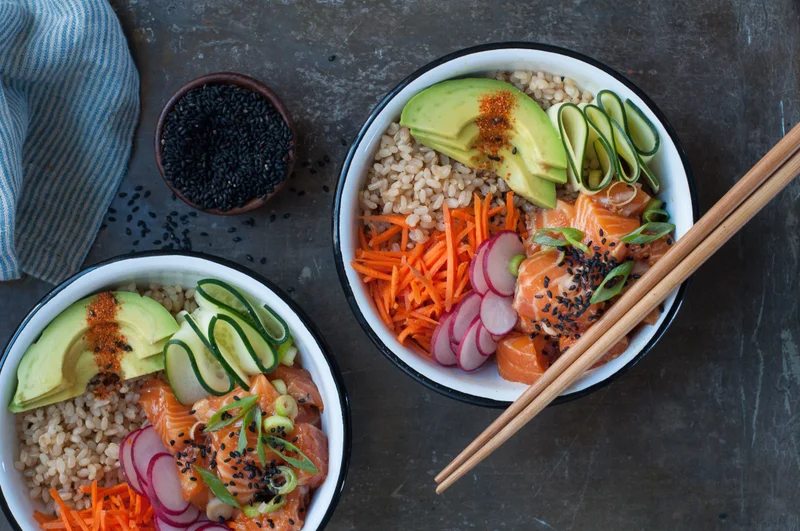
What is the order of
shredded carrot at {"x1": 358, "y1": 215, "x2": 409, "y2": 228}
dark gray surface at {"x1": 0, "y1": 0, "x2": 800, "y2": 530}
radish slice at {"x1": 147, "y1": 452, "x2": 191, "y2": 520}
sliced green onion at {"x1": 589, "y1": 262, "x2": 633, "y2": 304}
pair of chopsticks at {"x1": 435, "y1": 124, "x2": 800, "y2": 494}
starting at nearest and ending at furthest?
pair of chopsticks at {"x1": 435, "y1": 124, "x2": 800, "y2": 494} → sliced green onion at {"x1": 589, "y1": 262, "x2": 633, "y2": 304} → radish slice at {"x1": 147, "y1": 452, "x2": 191, "y2": 520} → shredded carrot at {"x1": 358, "y1": 215, "x2": 409, "y2": 228} → dark gray surface at {"x1": 0, "y1": 0, "x2": 800, "y2": 530}

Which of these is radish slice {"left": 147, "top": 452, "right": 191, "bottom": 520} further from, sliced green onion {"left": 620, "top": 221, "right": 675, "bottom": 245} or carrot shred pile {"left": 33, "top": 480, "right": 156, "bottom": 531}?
sliced green onion {"left": 620, "top": 221, "right": 675, "bottom": 245}

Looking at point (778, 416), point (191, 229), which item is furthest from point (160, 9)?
point (778, 416)

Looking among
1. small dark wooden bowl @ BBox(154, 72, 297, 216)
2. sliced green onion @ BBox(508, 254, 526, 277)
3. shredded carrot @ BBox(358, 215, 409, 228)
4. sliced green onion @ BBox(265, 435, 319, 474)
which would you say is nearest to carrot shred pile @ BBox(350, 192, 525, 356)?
shredded carrot @ BBox(358, 215, 409, 228)

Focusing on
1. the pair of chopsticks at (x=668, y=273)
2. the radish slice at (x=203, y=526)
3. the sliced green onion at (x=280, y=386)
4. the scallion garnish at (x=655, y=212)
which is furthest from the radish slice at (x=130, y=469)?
the scallion garnish at (x=655, y=212)

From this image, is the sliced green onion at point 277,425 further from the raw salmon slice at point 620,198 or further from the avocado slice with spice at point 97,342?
the raw salmon slice at point 620,198

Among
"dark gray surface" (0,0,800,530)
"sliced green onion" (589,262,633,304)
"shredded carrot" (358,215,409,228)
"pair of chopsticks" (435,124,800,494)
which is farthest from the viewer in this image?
"dark gray surface" (0,0,800,530)

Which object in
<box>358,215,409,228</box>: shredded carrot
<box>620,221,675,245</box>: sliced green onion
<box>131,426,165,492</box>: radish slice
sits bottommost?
<box>131,426,165,492</box>: radish slice

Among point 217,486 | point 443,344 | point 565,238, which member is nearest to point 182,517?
Answer: point 217,486
